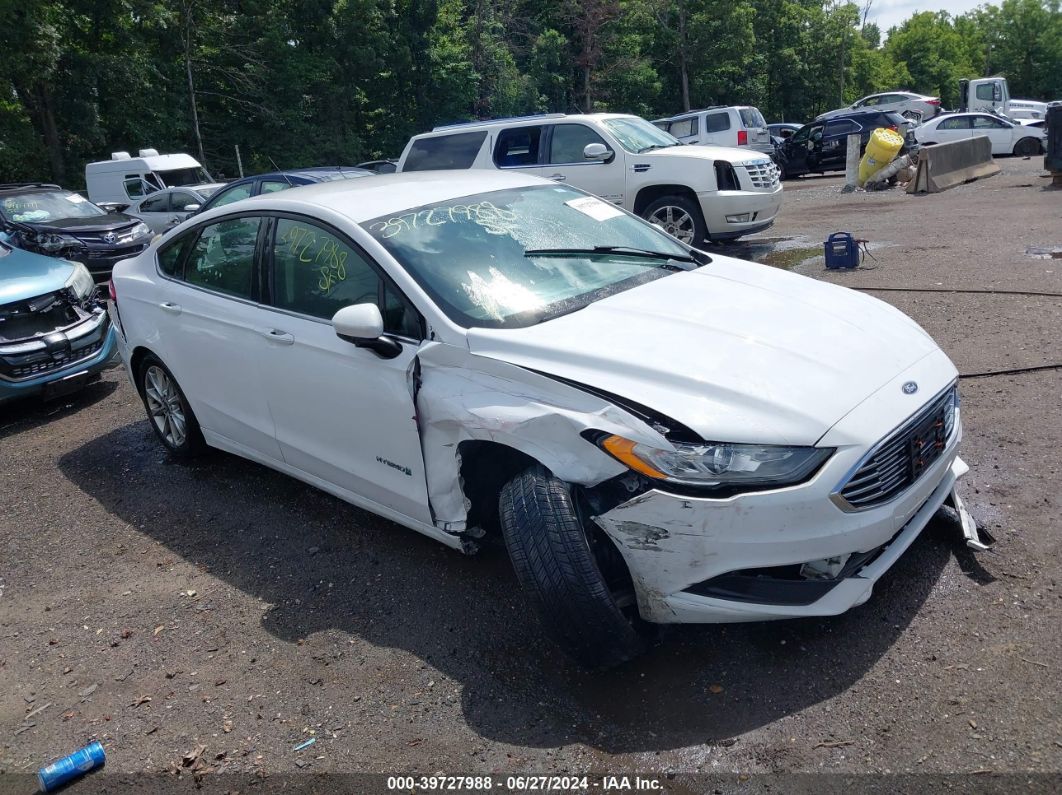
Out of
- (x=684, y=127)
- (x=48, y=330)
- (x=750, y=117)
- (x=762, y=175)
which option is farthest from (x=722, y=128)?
(x=48, y=330)

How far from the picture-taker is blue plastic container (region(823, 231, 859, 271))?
956 centimetres

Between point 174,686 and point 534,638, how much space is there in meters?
1.46

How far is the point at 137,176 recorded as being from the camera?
2048 cm

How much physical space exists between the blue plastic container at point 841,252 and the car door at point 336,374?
7049 millimetres

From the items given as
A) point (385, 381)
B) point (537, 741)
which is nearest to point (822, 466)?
point (537, 741)

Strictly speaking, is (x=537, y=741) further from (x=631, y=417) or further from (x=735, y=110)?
(x=735, y=110)

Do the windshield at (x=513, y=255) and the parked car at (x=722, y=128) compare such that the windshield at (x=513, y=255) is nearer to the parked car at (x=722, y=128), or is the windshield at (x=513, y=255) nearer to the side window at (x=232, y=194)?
the side window at (x=232, y=194)

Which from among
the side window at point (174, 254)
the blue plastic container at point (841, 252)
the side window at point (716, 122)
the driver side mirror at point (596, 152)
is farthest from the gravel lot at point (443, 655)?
the side window at point (716, 122)

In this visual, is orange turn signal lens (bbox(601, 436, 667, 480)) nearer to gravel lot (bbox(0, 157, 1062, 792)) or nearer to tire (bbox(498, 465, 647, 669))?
tire (bbox(498, 465, 647, 669))

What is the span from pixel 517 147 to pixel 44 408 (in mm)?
6496

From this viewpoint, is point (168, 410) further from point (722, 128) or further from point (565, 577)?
point (722, 128)

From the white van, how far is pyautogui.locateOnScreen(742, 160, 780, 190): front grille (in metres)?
14.0

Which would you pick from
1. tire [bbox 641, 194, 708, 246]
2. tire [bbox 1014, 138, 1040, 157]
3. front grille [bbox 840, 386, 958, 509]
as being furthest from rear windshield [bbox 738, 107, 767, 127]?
front grille [bbox 840, 386, 958, 509]

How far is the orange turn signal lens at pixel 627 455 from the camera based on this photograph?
9.52 feet
